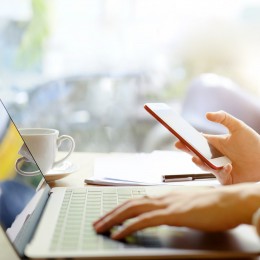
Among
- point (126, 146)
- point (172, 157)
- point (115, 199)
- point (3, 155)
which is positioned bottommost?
point (126, 146)

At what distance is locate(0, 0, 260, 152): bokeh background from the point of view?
2447 millimetres

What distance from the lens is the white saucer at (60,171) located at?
35.8 inches

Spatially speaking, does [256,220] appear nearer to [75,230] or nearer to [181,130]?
[75,230]

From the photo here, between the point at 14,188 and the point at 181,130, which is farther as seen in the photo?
the point at 181,130

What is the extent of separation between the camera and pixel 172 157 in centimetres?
110

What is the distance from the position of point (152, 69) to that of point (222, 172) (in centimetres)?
174

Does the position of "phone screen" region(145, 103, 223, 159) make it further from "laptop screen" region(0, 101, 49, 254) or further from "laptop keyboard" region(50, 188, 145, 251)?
"laptop screen" region(0, 101, 49, 254)

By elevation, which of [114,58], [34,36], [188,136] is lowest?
[114,58]

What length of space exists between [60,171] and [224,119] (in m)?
0.35

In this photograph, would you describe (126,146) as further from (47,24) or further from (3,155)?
(3,155)

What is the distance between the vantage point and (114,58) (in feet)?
8.29

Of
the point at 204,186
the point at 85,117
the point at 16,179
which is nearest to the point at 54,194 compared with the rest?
the point at 16,179

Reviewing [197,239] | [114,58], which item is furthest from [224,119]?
[114,58]

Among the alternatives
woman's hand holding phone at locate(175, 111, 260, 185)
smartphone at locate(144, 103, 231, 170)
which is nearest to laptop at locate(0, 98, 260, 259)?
smartphone at locate(144, 103, 231, 170)
